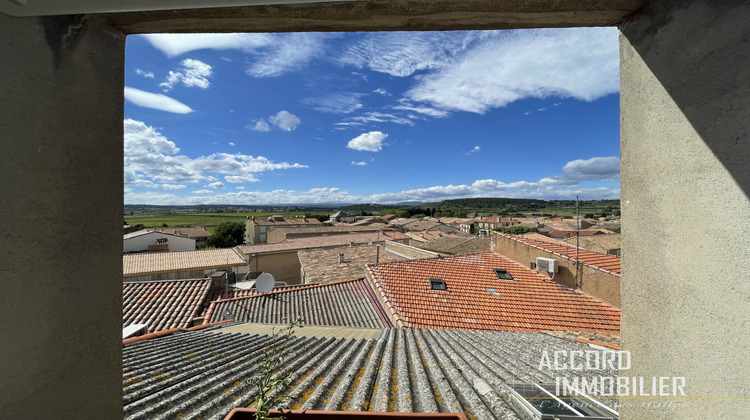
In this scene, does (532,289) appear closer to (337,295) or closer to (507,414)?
(337,295)

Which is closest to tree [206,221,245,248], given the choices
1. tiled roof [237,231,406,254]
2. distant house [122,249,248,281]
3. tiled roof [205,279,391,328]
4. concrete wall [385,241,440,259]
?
tiled roof [237,231,406,254]

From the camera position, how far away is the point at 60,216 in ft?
3.93

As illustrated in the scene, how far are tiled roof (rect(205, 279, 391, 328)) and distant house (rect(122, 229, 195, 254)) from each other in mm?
22824

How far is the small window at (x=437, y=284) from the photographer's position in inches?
370

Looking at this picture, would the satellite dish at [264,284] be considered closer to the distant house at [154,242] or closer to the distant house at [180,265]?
the distant house at [180,265]

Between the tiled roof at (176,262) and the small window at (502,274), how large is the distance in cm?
1647

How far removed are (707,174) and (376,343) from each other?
4569 millimetres

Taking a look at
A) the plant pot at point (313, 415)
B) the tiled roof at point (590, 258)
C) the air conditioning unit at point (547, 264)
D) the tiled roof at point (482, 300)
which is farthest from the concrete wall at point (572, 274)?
the plant pot at point (313, 415)

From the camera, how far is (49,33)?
1.18 m

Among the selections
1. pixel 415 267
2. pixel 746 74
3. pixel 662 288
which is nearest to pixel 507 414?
pixel 662 288

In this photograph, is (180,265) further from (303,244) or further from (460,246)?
(460,246)

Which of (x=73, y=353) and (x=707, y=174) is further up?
(x=707, y=174)

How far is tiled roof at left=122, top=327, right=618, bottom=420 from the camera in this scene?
231cm

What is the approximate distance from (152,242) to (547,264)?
35711 millimetres
